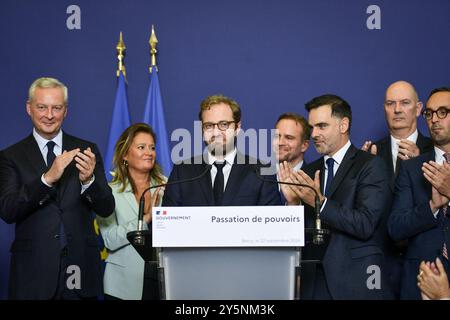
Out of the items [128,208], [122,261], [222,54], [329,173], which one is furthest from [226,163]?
[222,54]

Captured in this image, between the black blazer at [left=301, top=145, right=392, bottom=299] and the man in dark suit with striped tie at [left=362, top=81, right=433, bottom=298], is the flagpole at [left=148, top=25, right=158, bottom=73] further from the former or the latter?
the black blazer at [left=301, top=145, right=392, bottom=299]

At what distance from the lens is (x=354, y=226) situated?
13.3 ft

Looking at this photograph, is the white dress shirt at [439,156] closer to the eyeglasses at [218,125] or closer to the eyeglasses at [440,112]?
the eyeglasses at [440,112]

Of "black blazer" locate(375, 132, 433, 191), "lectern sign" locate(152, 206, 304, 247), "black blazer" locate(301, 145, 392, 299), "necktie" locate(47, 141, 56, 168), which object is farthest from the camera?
"black blazer" locate(375, 132, 433, 191)

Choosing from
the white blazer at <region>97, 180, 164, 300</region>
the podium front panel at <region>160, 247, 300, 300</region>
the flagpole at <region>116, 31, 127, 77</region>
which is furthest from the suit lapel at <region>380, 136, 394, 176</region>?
the flagpole at <region>116, 31, 127, 77</region>

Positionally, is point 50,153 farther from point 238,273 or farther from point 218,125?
point 238,273

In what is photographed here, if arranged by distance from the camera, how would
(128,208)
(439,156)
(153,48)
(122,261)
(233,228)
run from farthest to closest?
(153,48) < (128,208) < (122,261) < (439,156) < (233,228)

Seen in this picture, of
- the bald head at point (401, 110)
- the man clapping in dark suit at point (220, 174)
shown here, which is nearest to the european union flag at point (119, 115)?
the man clapping in dark suit at point (220, 174)

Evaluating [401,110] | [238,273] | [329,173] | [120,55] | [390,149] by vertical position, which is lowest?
[238,273]

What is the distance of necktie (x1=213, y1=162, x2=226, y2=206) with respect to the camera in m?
4.15

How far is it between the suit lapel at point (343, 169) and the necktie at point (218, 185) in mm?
653

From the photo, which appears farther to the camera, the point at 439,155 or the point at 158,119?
the point at 158,119

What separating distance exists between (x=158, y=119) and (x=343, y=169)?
2281mm
